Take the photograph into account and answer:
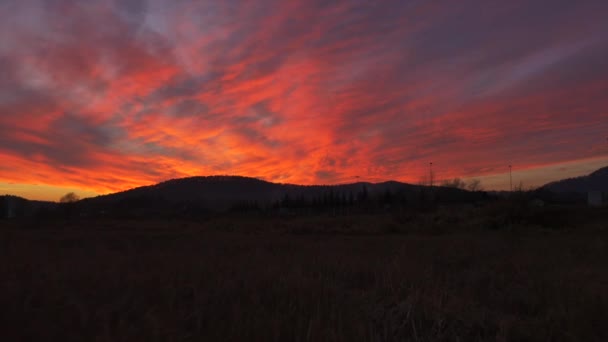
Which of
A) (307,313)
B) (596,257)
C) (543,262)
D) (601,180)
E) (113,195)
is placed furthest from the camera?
(113,195)

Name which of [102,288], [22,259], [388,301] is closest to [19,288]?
[102,288]

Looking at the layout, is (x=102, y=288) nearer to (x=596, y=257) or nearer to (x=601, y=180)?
(x=596, y=257)

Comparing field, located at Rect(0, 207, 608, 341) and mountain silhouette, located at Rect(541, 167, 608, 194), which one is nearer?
field, located at Rect(0, 207, 608, 341)

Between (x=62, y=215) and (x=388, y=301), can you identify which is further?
(x=62, y=215)

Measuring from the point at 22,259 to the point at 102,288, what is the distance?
326 cm

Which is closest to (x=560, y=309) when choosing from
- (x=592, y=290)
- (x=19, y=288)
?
(x=592, y=290)

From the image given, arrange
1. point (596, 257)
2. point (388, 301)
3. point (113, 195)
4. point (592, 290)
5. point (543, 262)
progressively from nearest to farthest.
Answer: point (388, 301), point (592, 290), point (543, 262), point (596, 257), point (113, 195)

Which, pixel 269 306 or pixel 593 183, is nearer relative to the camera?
pixel 269 306

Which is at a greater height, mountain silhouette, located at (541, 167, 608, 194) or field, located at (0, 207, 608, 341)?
mountain silhouette, located at (541, 167, 608, 194)

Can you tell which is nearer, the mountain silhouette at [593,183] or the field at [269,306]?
the field at [269,306]

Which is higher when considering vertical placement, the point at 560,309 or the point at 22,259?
the point at 22,259

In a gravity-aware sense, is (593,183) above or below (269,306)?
above

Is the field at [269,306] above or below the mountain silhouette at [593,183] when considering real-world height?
below

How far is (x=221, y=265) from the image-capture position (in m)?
6.85
